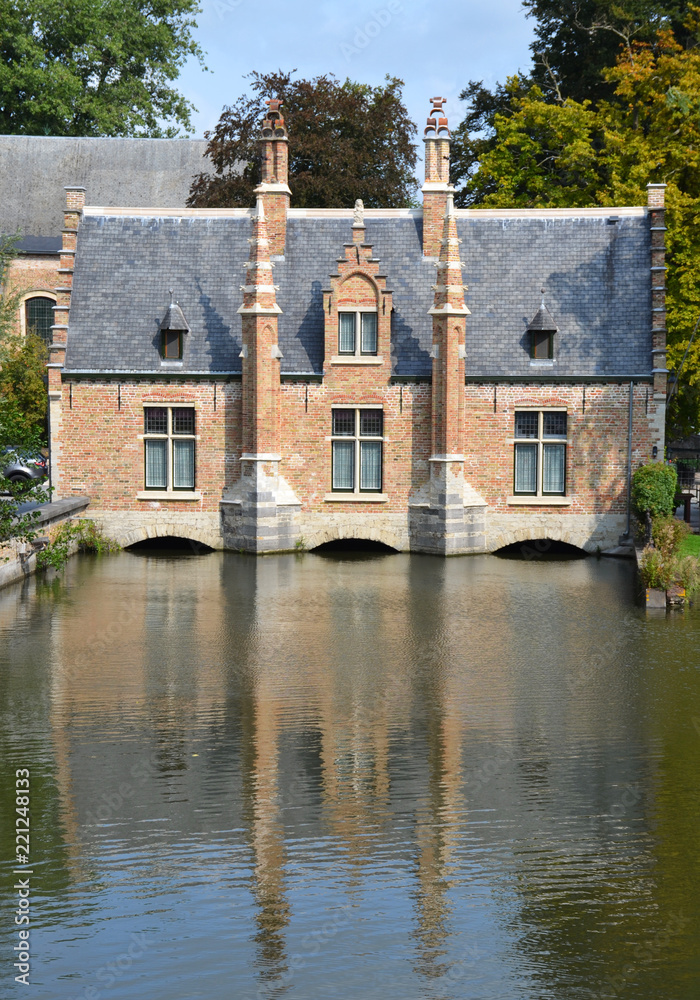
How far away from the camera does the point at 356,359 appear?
25.9 meters

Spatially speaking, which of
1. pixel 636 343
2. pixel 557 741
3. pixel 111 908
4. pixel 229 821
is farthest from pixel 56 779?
pixel 636 343

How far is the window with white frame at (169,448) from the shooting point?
86.6ft

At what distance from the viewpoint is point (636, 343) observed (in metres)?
25.8

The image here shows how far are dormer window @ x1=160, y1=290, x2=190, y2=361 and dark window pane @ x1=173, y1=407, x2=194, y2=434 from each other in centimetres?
119

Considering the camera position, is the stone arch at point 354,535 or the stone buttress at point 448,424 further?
the stone arch at point 354,535

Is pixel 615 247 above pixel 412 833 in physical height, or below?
above

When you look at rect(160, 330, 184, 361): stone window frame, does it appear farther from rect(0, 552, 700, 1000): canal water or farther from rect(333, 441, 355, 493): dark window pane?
rect(0, 552, 700, 1000): canal water

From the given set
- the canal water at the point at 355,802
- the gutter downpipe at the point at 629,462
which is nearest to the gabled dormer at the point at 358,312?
the gutter downpipe at the point at 629,462

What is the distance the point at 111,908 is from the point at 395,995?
7.05 feet

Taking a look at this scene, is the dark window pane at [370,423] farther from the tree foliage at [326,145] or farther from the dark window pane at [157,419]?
the tree foliage at [326,145]

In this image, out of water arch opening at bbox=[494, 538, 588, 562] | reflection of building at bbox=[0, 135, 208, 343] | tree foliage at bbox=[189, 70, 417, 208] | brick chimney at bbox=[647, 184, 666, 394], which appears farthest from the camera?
reflection of building at bbox=[0, 135, 208, 343]

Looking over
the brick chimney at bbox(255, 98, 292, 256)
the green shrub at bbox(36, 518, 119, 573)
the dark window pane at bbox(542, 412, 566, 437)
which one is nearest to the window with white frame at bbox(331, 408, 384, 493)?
the dark window pane at bbox(542, 412, 566, 437)

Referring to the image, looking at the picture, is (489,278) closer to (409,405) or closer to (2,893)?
(409,405)

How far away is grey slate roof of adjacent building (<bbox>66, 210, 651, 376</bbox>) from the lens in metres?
26.0
